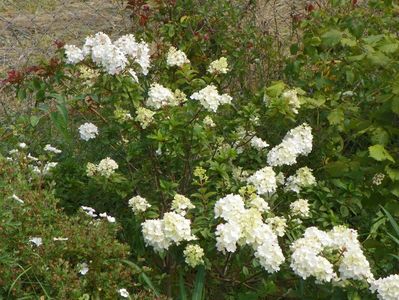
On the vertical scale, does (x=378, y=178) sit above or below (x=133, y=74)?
below

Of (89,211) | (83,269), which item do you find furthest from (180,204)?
(89,211)

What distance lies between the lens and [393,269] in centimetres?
359

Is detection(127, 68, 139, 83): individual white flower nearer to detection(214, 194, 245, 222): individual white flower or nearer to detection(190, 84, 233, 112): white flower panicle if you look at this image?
detection(190, 84, 233, 112): white flower panicle

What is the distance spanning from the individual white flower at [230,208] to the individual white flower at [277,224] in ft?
0.68

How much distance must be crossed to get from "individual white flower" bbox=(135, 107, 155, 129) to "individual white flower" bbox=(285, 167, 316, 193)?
2.33ft

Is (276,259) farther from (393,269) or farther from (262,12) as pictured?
(262,12)

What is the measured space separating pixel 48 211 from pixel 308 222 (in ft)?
4.21

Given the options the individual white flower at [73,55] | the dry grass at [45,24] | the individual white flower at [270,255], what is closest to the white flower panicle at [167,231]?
the individual white flower at [270,255]

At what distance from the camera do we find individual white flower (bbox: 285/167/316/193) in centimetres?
363

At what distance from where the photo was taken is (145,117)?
11.7ft

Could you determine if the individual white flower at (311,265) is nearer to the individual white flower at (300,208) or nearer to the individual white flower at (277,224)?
the individual white flower at (277,224)

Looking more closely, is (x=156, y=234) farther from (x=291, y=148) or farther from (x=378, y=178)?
(x=378, y=178)

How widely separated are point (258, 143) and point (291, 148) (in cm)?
39

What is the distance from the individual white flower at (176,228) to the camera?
120 inches
